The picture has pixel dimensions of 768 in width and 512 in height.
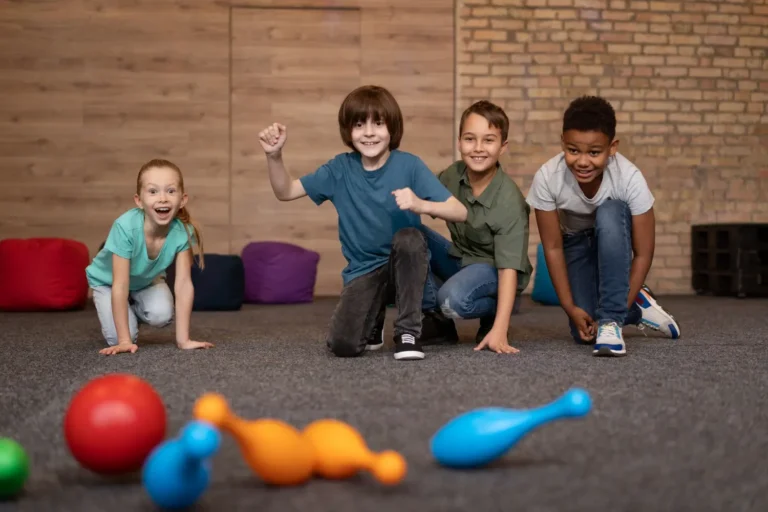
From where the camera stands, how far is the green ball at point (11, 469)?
1.06 m

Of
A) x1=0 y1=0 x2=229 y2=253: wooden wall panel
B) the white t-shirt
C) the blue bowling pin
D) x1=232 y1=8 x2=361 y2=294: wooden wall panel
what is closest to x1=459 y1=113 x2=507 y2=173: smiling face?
the white t-shirt

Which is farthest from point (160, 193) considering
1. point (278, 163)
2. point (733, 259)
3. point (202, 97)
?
point (733, 259)

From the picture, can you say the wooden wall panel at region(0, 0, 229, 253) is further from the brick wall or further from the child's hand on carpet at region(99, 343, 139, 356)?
the child's hand on carpet at region(99, 343, 139, 356)

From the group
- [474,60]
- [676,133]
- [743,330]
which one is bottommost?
[743,330]

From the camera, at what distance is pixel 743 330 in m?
3.29

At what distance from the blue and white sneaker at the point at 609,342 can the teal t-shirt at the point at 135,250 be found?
1.34m

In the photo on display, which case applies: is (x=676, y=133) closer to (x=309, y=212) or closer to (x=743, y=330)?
(x=309, y=212)

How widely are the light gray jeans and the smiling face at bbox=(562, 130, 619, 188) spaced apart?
1.41 m

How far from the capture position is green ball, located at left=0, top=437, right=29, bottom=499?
1.06m

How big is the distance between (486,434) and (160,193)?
1759 mm

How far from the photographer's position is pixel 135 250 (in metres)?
2.69

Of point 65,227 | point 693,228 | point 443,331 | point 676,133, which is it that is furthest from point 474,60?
point 443,331

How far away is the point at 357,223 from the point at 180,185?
0.60 metres

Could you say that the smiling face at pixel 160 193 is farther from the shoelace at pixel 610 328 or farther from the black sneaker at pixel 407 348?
the shoelace at pixel 610 328
